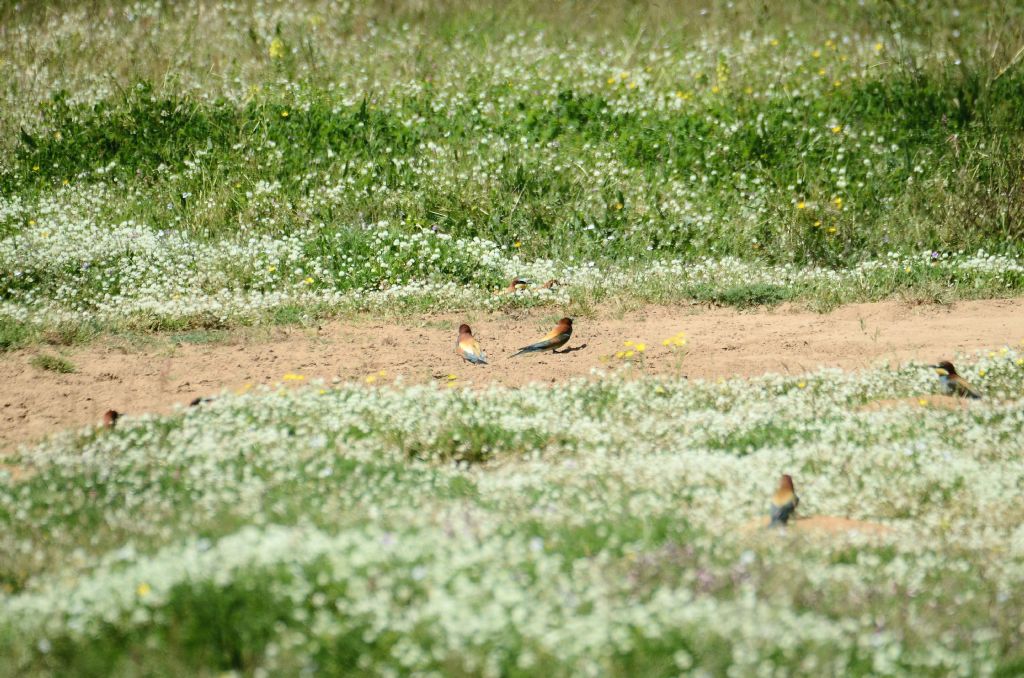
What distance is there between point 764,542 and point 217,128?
37.8 ft

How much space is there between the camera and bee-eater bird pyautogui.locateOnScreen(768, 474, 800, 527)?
5047mm

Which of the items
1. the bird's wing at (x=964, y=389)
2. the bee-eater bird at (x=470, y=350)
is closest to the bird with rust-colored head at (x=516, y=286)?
the bee-eater bird at (x=470, y=350)

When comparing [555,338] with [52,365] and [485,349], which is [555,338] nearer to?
[485,349]

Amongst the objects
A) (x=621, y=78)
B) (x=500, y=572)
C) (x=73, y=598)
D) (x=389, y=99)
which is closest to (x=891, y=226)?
(x=621, y=78)

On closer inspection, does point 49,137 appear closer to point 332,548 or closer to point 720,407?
point 720,407

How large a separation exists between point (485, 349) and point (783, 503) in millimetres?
4457

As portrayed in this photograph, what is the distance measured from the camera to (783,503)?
509 centimetres

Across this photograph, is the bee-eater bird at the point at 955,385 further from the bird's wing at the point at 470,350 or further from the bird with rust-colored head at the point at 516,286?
the bird with rust-colored head at the point at 516,286

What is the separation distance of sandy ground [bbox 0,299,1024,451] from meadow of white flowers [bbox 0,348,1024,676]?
37.9 inches

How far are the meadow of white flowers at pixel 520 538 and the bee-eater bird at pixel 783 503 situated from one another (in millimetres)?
147

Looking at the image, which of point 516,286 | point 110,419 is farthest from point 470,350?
point 110,419

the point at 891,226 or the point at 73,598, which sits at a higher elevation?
the point at 73,598

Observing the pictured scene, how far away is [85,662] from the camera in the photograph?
358cm

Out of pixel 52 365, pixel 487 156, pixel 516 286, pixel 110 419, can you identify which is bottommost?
pixel 52 365
